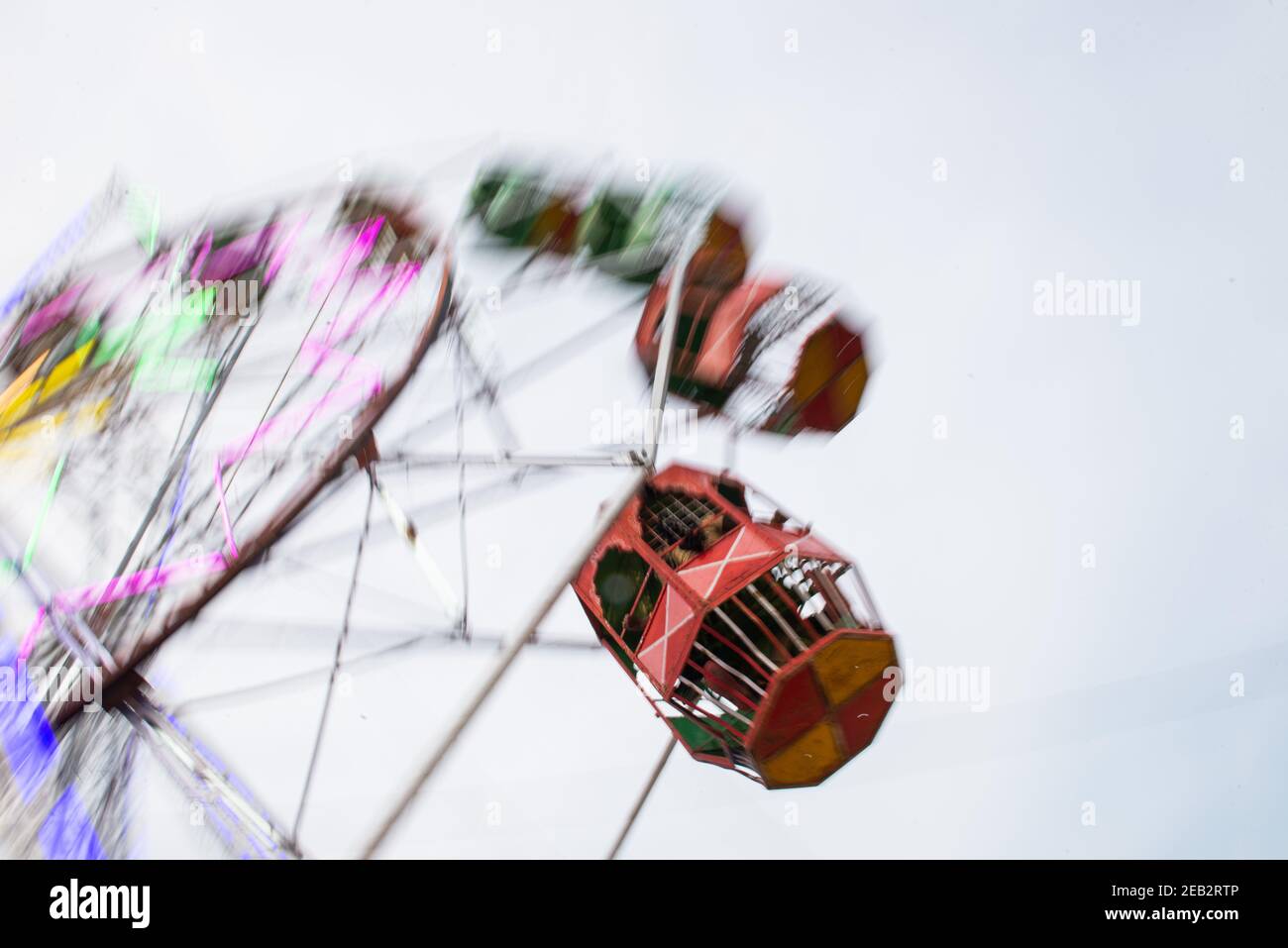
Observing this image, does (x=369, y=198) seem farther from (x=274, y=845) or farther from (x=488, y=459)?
(x=274, y=845)

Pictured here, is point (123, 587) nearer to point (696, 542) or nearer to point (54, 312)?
point (54, 312)

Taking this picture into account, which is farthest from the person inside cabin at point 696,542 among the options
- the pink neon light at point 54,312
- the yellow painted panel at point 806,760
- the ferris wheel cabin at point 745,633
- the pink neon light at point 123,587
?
the pink neon light at point 54,312

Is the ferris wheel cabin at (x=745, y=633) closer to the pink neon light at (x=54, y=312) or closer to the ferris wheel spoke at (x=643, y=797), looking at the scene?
the ferris wheel spoke at (x=643, y=797)

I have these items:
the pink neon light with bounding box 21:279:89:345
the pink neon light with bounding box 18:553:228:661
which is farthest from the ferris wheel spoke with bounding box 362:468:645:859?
the pink neon light with bounding box 21:279:89:345

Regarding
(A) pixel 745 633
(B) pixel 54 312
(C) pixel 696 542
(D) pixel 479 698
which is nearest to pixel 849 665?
(A) pixel 745 633

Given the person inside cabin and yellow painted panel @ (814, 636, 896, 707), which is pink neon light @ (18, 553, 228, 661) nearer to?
the person inside cabin

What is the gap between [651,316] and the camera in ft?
53.9

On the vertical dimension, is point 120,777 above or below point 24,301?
below

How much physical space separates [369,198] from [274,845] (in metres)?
10.6

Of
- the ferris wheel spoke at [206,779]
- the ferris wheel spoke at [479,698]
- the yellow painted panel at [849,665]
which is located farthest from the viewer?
the yellow painted panel at [849,665]

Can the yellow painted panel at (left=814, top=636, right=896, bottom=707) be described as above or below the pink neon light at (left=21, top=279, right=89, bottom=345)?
below

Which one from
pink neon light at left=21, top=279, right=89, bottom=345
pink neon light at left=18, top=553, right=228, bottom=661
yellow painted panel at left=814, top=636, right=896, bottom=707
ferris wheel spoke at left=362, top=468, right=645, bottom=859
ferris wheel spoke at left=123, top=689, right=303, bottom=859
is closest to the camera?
ferris wheel spoke at left=362, top=468, right=645, bottom=859
